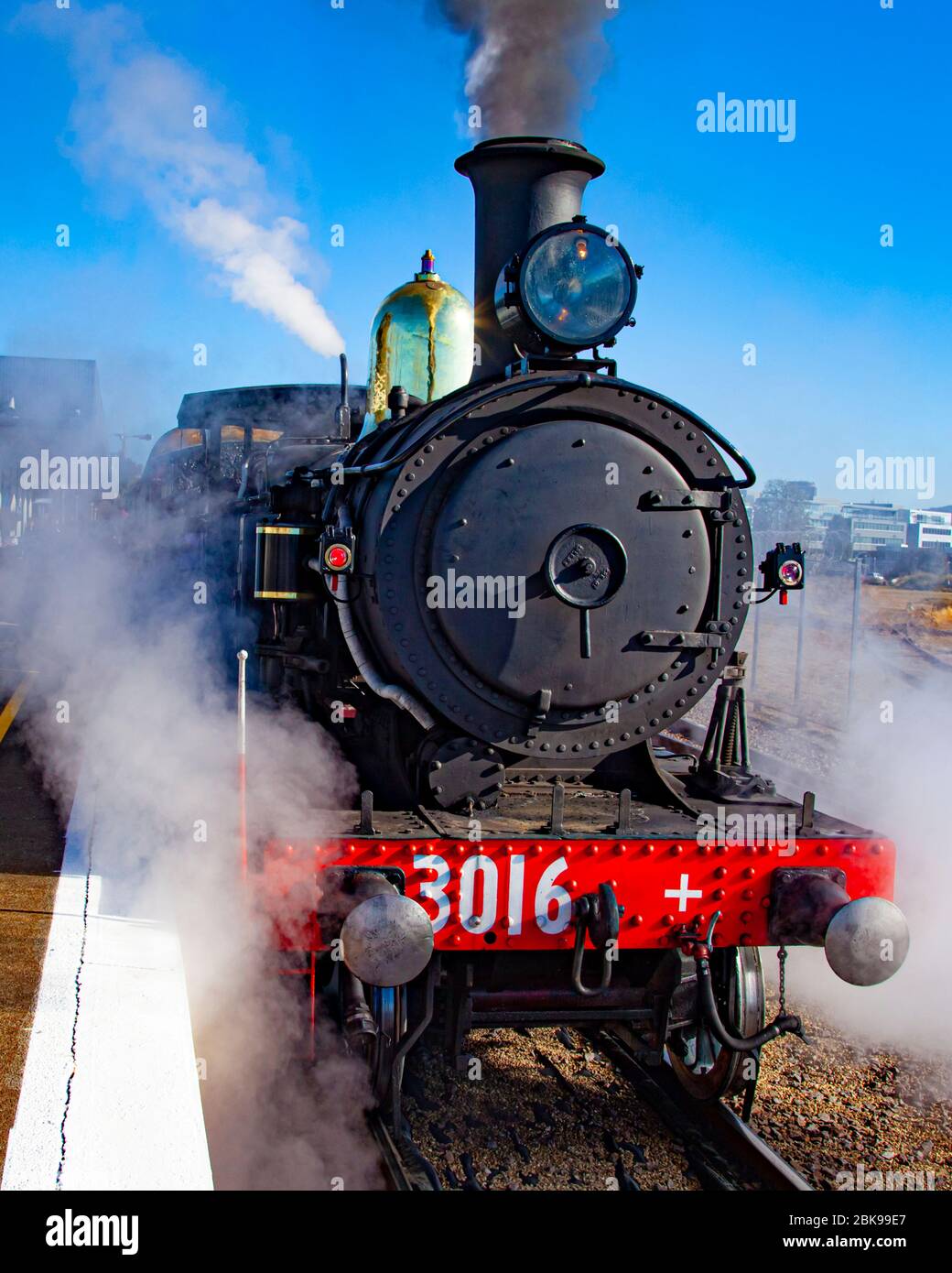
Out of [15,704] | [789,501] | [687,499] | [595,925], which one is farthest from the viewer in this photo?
[789,501]

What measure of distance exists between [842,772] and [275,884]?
23.9 ft

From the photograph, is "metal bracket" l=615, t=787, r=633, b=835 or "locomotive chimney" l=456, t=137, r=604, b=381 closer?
"metal bracket" l=615, t=787, r=633, b=835

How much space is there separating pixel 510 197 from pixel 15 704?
743 centimetres

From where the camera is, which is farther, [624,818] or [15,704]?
[15,704]

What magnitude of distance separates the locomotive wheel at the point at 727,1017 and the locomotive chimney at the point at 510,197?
87.1 inches

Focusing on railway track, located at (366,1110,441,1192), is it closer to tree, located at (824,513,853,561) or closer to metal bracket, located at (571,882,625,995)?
metal bracket, located at (571,882,625,995)

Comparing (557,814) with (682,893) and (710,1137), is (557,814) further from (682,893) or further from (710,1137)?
(710,1137)

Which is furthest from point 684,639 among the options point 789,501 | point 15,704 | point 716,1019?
point 789,501

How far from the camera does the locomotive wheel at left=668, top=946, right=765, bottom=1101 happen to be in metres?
3.84

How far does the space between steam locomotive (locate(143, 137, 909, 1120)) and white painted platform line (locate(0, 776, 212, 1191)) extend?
48 centimetres

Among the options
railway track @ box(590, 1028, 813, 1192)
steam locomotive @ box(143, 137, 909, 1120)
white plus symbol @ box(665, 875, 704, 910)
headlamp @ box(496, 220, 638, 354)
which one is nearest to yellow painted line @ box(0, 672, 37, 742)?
steam locomotive @ box(143, 137, 909, 1120)

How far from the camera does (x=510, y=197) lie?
432 centimetres

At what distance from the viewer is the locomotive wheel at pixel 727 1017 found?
3844 mm
